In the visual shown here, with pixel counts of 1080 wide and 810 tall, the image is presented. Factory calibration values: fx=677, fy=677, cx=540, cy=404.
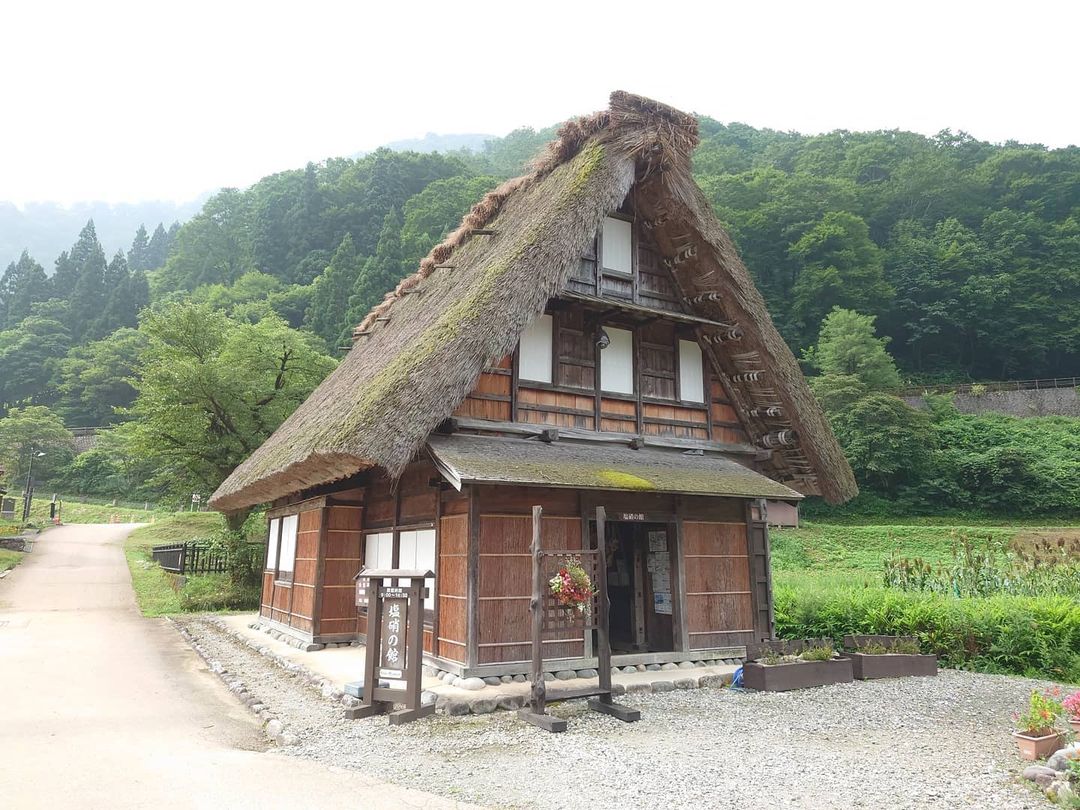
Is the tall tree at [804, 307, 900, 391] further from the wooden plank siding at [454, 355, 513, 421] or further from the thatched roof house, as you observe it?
the wooden plank siding at [454, 355, 513, 421]

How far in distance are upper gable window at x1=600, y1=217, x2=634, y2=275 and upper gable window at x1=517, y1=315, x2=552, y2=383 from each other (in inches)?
58.2

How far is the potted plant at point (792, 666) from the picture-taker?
805 centimetres

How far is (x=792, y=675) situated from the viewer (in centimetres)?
813

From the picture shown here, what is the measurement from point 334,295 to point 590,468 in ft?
120

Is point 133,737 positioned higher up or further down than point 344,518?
further down

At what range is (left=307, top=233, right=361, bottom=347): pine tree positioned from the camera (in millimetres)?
40094

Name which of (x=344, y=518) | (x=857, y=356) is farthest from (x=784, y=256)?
(x=344, y=518)

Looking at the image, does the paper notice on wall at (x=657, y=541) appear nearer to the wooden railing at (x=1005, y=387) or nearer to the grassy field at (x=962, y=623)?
the grassy field at (x=962, y=623)

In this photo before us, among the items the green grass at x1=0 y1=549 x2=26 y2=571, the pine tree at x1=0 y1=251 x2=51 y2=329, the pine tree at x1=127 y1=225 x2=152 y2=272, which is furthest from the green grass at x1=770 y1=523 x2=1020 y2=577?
the pine tree at x1=127 y1=225 x2=152 y2=272

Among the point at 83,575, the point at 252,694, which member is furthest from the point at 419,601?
the point at 83,575

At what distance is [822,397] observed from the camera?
1225 inches

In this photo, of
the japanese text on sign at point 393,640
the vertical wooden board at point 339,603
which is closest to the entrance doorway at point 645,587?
the japanese text on sign at point 393,640

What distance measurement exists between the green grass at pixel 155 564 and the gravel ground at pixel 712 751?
10.8m

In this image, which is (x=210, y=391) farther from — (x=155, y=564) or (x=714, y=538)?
(x=714, y=538)
